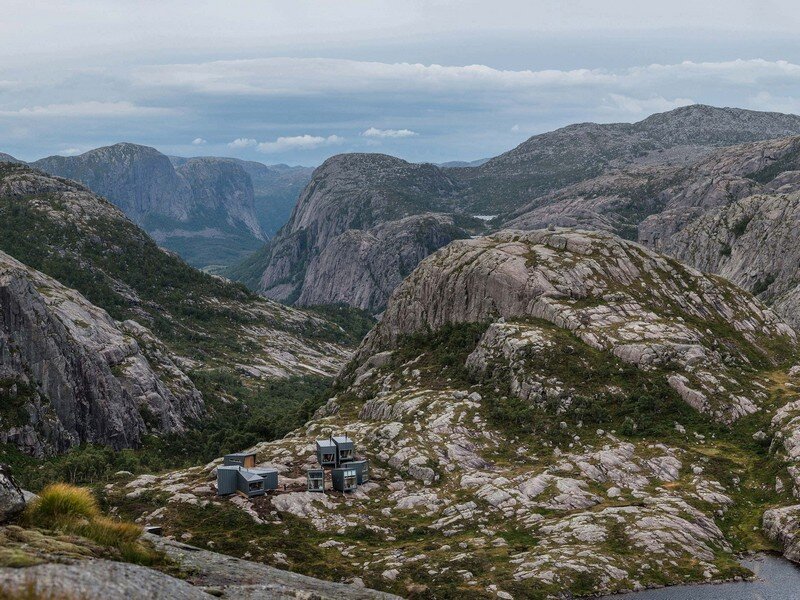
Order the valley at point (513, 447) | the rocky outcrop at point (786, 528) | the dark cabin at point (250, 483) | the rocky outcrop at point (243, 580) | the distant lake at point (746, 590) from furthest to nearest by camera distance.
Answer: the dark cabin at point (250, 483)
the rocky outcrop at point (786, 528)
the valley at point (513, 447)
the distant lake at point (746, 590)
the rocky outcrop at point (243, 580)

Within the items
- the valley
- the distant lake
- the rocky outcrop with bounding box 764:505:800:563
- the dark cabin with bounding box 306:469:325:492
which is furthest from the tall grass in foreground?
the rocky outcrop with bounding box 764:505:800:563

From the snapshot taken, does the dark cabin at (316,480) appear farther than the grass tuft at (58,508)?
Yes

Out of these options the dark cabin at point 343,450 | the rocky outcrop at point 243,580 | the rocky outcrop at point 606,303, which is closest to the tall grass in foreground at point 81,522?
the rocky outcrop at point 243,580

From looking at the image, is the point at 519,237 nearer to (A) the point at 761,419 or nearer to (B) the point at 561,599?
(A) the point at 761,419

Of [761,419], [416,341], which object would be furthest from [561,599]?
[416,341]

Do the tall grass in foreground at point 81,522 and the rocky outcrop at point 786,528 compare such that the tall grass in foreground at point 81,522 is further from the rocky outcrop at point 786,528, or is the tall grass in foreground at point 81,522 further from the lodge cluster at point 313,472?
the rocky outcrop at point 786,528

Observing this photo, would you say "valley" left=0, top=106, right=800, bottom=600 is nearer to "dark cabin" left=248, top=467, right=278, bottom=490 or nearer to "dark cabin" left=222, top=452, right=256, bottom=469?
"dark cabin" left=248, top=467, right=278, bottom=490

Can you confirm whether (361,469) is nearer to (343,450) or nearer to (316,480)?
(343,450)
